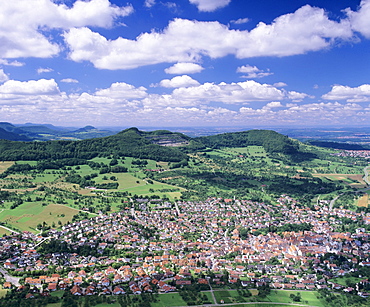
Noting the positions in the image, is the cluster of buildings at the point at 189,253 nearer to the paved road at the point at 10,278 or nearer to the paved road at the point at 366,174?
the paved road at the point at 10,278

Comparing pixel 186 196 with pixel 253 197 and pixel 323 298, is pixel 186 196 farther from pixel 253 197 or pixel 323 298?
pixel 323 298

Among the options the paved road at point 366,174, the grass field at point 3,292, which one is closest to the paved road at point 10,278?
the grass field at point 3,292

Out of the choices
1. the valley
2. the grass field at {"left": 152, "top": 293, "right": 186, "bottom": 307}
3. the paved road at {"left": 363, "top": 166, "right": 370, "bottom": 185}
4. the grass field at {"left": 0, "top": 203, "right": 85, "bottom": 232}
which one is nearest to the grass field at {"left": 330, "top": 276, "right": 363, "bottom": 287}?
the valley

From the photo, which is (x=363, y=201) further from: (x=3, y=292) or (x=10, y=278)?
(x=3, y=292)

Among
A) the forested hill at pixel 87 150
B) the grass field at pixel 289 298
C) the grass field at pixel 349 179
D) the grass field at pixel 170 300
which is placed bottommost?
the grass field at pixel 289 298

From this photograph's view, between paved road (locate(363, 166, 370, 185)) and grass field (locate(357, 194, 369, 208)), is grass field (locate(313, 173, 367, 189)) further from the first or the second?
grass field (locate(357, 194, 369, 208))
